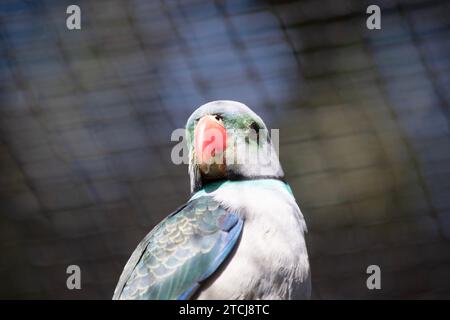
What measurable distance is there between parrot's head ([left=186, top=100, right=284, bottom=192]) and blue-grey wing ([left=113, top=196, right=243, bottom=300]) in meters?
0.16

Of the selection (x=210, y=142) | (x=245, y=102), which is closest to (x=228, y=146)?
(x=210, y=142)

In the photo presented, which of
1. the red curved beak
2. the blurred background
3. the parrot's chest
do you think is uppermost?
the blurred background

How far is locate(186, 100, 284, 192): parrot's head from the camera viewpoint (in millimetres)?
3027

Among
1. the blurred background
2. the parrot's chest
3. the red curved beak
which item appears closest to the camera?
the parrot's chest

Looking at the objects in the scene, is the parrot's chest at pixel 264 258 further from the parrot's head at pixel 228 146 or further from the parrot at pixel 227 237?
the parrot's head at pixel 228 146

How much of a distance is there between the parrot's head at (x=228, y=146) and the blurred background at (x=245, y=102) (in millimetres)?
1740

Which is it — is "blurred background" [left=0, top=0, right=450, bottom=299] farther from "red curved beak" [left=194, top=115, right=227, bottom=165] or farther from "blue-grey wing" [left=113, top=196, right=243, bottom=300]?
"blue-grey wing" [left=113, top=196, right=243, bottom=300]

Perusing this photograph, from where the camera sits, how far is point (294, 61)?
4.85 metres

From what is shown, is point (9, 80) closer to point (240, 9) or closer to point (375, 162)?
point (240, 9)

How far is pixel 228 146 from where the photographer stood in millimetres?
3066

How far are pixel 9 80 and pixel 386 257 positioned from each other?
8.13 ft

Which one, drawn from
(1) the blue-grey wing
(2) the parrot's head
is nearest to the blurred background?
(2) the parrot's head

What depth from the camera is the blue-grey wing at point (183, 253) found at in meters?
2.73

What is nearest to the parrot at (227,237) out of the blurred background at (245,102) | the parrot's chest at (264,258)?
the parrot's chest at (264,258)
